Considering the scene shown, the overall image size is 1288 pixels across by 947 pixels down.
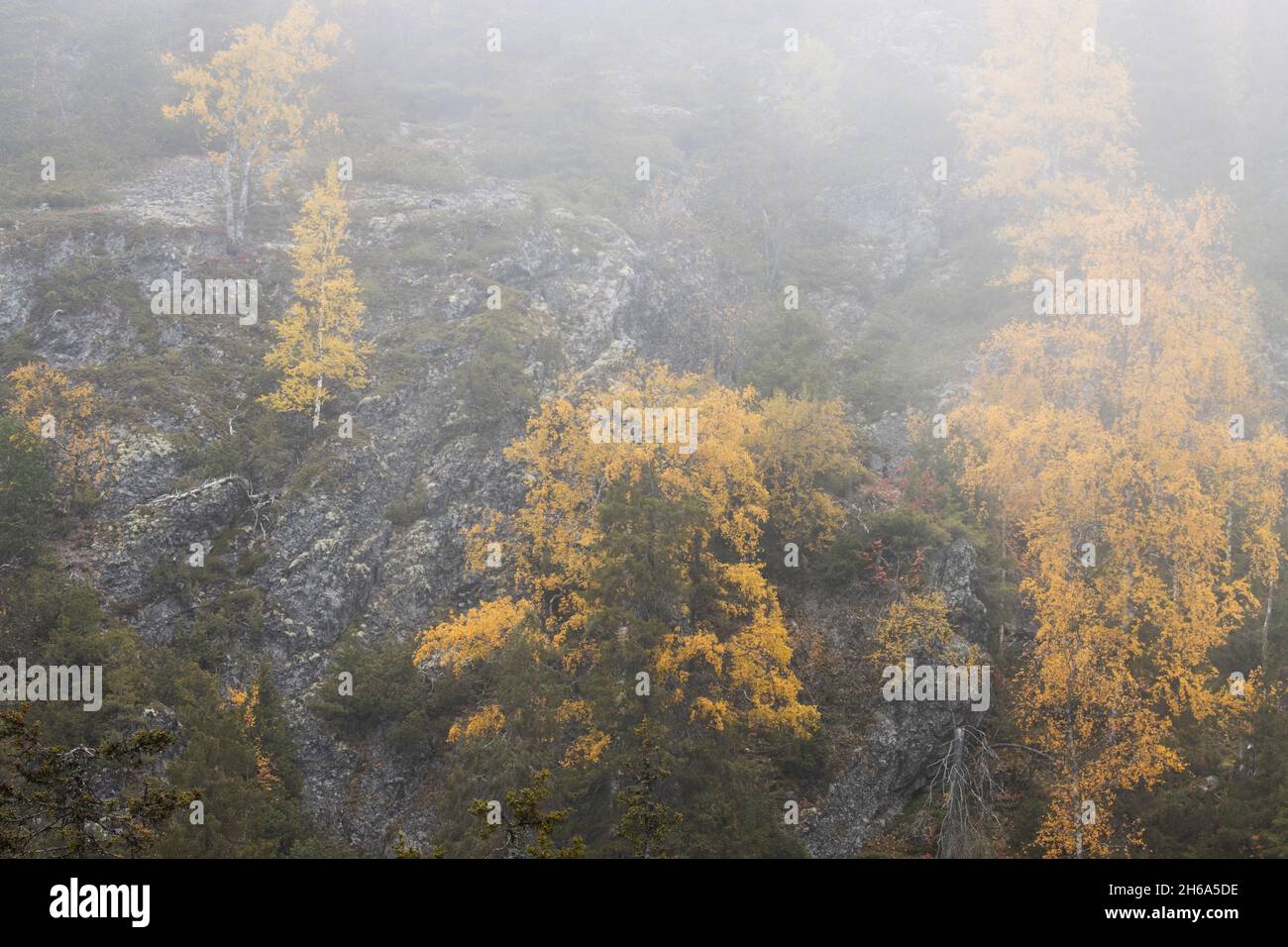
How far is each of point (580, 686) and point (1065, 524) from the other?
1493 centimetres

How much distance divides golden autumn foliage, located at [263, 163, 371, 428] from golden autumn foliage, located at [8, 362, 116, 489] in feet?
17.1

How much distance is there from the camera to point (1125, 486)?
977 inches

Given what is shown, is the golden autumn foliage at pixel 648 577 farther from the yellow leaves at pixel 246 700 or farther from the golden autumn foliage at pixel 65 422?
the golden autumn foliage at pixel 65 422

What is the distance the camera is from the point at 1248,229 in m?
41.8

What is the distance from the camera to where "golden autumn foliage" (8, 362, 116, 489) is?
86.0 feet

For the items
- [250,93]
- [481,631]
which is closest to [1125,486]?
[481,631]

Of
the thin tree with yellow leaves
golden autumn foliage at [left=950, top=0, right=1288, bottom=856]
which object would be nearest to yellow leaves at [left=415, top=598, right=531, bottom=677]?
the thin tree with yellow leaves

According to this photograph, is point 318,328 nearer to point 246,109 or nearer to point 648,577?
point 246,109

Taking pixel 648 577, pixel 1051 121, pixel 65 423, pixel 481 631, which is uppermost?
pixel 1051 121

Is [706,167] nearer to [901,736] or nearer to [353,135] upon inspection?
[353,135]

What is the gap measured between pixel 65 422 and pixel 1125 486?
32.2 meters

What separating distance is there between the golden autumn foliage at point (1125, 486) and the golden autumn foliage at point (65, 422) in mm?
27938

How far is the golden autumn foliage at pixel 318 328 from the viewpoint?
3089 cm

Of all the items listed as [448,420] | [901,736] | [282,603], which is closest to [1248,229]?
[901,736]
